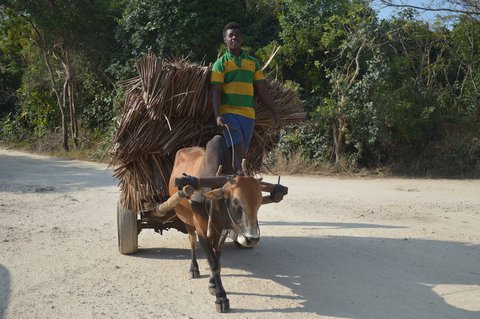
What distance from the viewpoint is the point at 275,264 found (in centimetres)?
613

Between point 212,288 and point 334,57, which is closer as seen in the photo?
point 212,288

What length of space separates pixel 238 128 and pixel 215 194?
4.45 ft

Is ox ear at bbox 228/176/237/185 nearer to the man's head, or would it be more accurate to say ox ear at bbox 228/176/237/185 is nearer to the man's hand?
the man's hand

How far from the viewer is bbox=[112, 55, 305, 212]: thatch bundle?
5902 millimetres

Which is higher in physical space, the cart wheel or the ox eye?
the ox eye

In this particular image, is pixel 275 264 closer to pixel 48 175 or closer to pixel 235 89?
pixel 235 89

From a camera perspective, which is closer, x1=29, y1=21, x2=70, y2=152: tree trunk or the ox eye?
the ox eye

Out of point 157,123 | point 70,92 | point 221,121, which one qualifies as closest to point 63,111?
point 70,92

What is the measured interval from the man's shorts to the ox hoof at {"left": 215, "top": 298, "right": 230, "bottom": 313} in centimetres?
164

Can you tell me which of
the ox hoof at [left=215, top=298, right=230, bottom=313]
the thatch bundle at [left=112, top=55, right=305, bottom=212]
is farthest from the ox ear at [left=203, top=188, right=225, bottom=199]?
the thatch bundle at [left=112, top=55, right=305, bottom=212]

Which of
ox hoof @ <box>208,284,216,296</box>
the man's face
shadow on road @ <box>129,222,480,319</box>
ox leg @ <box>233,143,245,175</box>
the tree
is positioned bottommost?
ox hoof @ <box>208,284,216,296</box>

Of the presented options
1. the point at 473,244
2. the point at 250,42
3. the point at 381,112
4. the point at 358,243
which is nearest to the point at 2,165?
the point at 250,42

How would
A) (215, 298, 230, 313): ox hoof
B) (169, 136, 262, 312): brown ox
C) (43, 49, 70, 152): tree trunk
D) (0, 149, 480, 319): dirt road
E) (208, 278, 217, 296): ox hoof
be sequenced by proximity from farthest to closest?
(43, 49, 70, 152): tree trunk
(208, 278, 217, 296): ox hoof
(0, 149, 480, 319): dirt road
(215, 298, 230, 313): ox hoof
(169, 136, 262, 312): brown ox

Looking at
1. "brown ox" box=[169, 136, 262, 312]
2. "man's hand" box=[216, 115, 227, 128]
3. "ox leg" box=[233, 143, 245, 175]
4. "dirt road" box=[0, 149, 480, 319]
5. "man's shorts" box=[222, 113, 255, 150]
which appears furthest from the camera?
"man's shorts" box=[222, 113, 255, 150]
